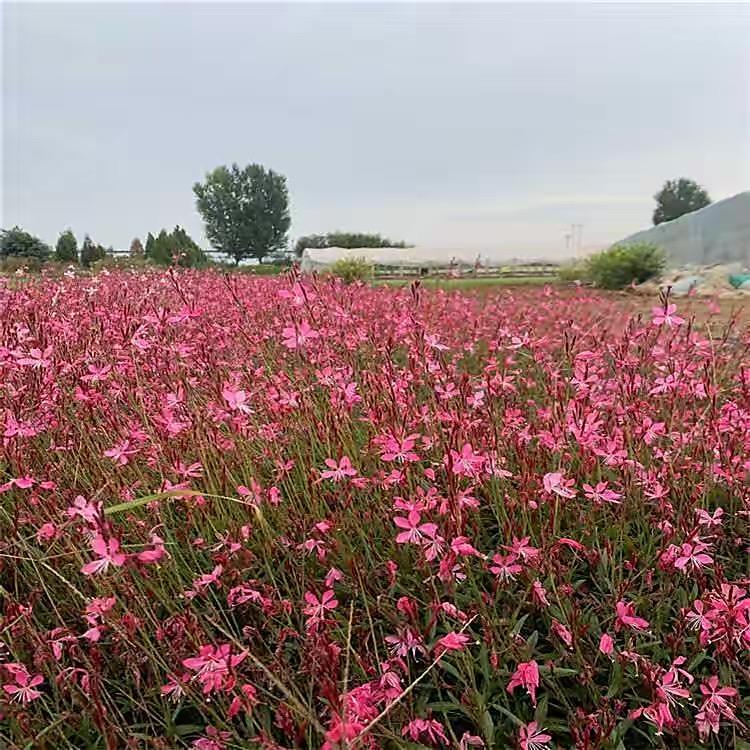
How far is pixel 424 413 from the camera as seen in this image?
5.81 feet

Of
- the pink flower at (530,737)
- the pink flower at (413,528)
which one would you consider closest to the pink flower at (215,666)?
the pink flower at (413,528)

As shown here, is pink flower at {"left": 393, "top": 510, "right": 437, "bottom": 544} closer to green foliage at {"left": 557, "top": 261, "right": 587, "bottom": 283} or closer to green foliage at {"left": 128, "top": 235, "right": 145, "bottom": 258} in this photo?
green foliage at {"left": 128, "top": 235, "right": 145, "bottom": 258}

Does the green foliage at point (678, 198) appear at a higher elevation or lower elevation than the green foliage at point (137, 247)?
higher

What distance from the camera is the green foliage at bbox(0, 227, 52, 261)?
10.6m

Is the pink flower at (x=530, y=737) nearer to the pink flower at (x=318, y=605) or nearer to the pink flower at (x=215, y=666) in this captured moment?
the pink flower at (x=318, y=605)

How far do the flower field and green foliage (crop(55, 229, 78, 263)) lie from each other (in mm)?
13807

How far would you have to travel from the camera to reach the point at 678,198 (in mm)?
49188

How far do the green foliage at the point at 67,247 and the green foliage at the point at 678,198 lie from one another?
43336mm

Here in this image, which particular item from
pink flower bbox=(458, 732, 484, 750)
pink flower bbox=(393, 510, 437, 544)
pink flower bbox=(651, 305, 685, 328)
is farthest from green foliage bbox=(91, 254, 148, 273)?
pink flower bbox=(458, 732, 484, 750)

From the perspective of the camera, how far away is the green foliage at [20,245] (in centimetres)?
1062

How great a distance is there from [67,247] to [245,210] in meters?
19.9

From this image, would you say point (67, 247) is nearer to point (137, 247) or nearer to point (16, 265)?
point (137, 247)

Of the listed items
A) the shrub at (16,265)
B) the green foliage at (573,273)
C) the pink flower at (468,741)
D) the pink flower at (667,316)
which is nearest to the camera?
the pink flower at (468,741)

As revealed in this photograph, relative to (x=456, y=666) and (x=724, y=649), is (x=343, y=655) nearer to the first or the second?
(x=456, y=666)
